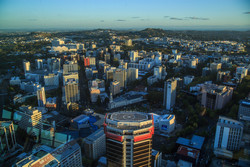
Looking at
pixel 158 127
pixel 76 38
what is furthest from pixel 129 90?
pixel 76 38

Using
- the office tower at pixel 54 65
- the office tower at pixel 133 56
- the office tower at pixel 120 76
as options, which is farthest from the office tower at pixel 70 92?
the office tower at pixel 133 56

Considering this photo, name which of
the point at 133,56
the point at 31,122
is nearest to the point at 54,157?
the point at 31,122

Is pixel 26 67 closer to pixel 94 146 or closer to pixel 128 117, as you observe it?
pixel 94 146

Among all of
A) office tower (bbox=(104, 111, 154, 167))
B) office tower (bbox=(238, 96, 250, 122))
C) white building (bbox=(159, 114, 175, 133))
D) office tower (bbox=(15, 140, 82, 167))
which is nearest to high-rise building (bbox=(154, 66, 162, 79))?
white building (bbox=(159, 114, 175, 133))

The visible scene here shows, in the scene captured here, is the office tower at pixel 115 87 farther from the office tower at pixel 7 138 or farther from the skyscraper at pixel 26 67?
the skyscraper at pixel 26 67

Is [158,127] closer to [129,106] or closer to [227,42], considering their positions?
[129,106]
